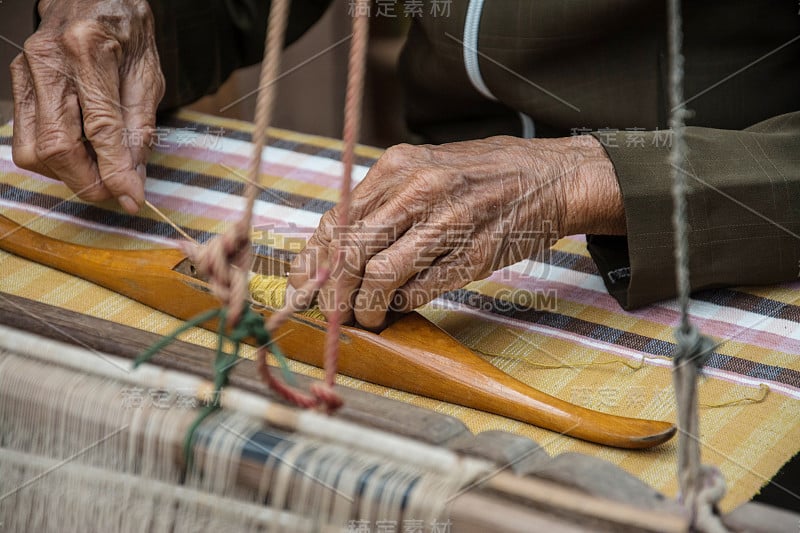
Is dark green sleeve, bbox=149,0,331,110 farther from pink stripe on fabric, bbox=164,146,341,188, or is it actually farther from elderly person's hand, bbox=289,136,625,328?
elderly person's hand, bbox=289,136,625,328

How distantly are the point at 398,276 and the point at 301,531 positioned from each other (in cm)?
47

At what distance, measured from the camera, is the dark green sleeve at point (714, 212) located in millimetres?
1138

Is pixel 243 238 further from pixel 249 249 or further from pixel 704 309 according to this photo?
pixel 704 309

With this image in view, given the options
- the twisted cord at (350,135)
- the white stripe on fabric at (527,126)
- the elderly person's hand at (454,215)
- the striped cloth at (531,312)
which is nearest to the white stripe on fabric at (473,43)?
the white stripe on fabric at (527,126)

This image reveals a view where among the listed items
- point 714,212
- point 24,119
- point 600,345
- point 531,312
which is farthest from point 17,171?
point 714,212

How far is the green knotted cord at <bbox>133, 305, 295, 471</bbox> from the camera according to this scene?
60 cm

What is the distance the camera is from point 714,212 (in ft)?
3.79

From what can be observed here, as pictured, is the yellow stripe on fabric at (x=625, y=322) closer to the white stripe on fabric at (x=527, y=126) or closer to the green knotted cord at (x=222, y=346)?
the white stripe on fabric at (x=527, y=126)

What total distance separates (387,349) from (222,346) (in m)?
0.41

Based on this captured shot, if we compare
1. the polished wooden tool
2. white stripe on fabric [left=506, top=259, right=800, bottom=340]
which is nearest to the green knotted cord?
the polished wooden tool

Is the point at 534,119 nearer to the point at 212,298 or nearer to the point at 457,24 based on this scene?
the point at 457,24

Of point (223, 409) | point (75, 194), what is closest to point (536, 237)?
point (223, 409)

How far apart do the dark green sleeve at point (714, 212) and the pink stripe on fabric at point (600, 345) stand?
97 mm

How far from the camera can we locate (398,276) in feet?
3.45
